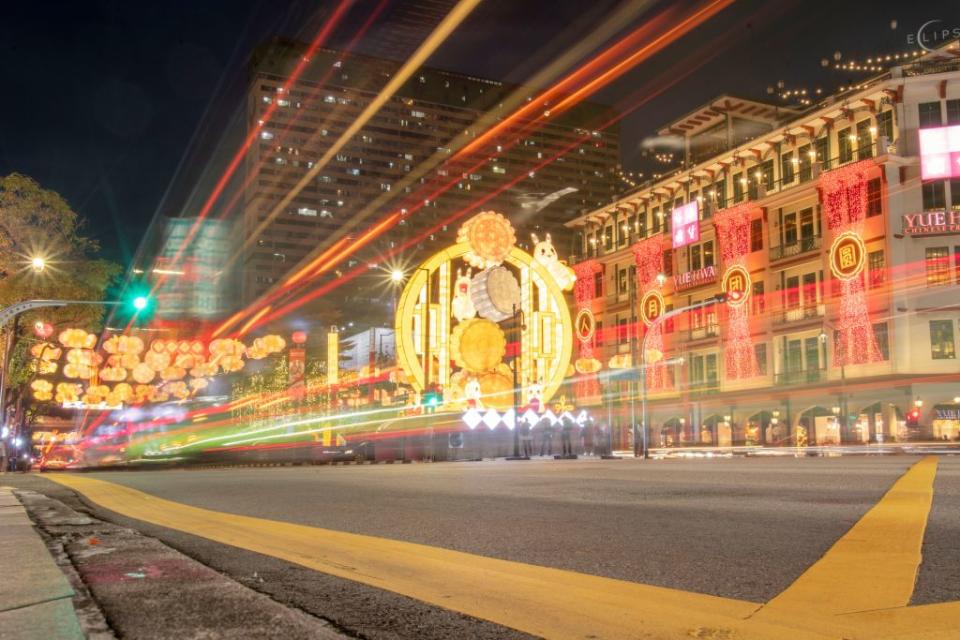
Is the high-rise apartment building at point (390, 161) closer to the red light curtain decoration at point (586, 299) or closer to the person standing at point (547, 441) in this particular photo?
the red light curtain decoration at point (586, 299)

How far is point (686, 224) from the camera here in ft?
164

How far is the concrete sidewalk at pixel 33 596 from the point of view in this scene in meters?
2.45

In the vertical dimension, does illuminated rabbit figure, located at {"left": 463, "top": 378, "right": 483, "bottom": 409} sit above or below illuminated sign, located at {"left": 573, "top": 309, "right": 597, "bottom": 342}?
below

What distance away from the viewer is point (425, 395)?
112 feet

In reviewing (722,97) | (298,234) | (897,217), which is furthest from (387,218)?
(897,217)

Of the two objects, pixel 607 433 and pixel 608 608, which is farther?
pixel 607 433

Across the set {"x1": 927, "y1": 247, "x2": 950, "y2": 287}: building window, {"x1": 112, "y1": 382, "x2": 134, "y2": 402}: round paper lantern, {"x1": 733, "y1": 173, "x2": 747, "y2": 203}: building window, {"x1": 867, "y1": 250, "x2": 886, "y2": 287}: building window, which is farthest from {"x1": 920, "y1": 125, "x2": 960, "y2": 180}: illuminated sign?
{"x1": 112, "y1": 382, "x2": 134, "y2": 402}: round paper lantern

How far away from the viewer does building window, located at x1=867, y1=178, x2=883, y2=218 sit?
3994cm

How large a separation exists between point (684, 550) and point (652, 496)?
4664 millimetres

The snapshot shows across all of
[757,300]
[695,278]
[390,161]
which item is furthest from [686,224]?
[390,161]

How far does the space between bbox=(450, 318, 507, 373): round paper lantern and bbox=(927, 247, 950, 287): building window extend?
20825 mm

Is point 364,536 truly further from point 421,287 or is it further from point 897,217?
point 897,217

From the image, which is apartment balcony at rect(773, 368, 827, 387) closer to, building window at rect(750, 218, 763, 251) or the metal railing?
the metal railing

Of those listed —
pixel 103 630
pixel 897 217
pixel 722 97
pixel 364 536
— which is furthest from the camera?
pixel 722 97
